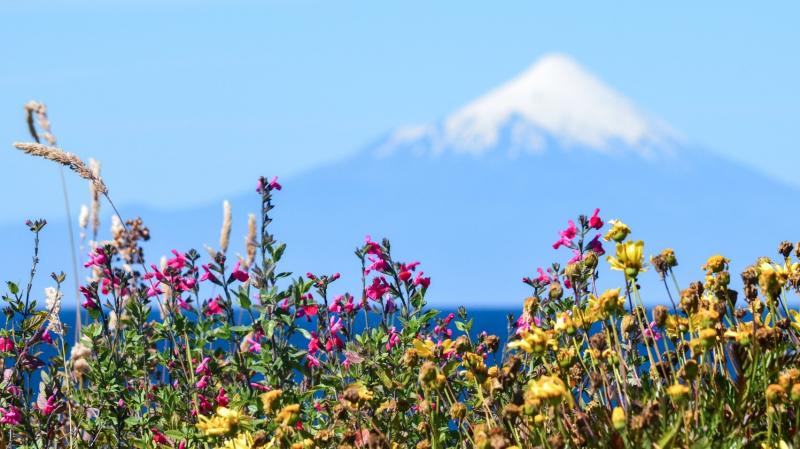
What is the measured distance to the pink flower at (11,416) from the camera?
4.72m

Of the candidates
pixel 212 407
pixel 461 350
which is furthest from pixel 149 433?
pixel 461 350

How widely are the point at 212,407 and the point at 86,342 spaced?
0.63 m

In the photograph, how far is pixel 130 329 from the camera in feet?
16.2

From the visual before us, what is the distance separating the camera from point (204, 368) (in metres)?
4.78

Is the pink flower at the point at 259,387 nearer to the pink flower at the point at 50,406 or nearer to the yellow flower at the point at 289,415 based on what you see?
the pink flower at the point at 50,406

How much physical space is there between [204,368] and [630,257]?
84.8 inches

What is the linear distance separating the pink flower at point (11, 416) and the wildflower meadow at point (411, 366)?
0.9 inches

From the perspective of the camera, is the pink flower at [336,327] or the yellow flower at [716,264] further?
the pink flower at [336,327]

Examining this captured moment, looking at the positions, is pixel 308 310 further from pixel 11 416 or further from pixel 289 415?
pixel 289 415

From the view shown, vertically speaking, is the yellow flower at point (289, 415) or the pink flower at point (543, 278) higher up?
the pink flower at point (543, 278)

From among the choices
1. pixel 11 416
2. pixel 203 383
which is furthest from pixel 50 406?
pixel 203 383

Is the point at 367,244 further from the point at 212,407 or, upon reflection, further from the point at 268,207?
the point at 212,407

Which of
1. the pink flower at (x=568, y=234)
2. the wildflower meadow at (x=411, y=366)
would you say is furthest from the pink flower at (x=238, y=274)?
the pink flower at (x=568, y=234)

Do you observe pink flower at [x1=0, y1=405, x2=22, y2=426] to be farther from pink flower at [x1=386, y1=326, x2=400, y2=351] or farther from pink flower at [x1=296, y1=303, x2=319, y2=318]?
pink flower at [x1=386, y1=326, x2=400, y2=351]
